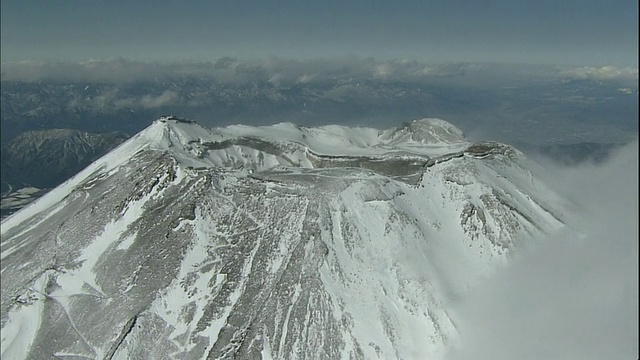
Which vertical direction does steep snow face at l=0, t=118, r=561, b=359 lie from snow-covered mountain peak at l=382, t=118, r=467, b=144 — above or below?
below

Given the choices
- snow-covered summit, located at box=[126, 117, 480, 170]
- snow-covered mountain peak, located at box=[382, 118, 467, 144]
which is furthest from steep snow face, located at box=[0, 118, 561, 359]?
snow-covered mountain peak, located at box=[382, 118, 467, 144]

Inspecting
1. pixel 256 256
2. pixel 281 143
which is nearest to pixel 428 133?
pixel 281 143

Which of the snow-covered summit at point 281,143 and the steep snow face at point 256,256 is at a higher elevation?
the snow-covered summit at point 281,143

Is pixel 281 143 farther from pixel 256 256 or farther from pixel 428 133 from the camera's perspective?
pixel 256 256

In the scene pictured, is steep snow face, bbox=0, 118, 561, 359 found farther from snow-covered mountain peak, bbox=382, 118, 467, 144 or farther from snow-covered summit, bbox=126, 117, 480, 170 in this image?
snow-covered mountain peak, bbox=382, 118, 467, 144

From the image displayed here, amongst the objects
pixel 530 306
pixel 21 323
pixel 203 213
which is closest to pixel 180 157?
pixel 203 213

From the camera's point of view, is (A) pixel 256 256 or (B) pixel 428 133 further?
(B) pixel 428 133

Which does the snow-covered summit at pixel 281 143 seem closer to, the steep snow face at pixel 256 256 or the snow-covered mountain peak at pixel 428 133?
the snow-covered mountain peak at pixel 428 133

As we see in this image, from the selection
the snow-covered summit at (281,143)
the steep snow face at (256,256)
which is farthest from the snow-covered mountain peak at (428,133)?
the steep snow face at (256,256)
